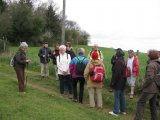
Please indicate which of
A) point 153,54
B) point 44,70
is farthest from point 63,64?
point 44,70

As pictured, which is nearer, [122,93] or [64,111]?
[64,111]

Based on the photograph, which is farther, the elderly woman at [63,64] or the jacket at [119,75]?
the elderly woman at [63,64]

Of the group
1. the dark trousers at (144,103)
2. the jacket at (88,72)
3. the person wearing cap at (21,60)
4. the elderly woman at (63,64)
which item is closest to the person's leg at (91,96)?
the jacket at (88,72)

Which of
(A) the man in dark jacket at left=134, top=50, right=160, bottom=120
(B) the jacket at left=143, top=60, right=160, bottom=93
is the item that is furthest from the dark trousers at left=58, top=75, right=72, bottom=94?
(B) the jacket at left=143, top=60, right=160, bottom=93

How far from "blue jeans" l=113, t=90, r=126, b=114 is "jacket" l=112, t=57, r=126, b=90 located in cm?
20

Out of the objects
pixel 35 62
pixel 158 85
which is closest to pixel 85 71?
pixel 158 85

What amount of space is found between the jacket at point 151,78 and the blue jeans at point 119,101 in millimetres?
1496

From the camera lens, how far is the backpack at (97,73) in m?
12.7

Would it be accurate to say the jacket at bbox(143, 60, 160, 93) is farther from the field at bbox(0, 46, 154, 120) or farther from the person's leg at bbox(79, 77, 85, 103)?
the person's leg at bbox(79, 77, 85, 103)

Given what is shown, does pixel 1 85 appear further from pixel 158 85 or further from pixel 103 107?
pixel 158 85

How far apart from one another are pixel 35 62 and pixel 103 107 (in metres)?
11.2

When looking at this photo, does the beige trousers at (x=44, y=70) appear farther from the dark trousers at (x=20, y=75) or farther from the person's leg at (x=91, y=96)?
the person's leg at (x=91, y=96)

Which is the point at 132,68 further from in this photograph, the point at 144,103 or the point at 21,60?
the point at 21,60

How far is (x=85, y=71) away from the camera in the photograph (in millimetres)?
12750
